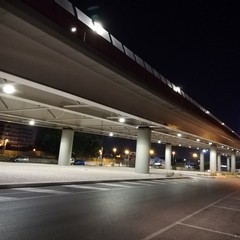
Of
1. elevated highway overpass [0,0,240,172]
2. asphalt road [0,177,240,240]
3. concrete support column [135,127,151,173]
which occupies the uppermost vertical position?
elevated highway overpass [0,0,240,172]

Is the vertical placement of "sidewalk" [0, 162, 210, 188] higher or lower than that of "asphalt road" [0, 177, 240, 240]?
higher

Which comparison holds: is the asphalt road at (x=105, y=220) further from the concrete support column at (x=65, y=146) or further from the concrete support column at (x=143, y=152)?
the concrete support column at (x=65, y=146)

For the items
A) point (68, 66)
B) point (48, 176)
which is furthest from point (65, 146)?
point (68, 66)

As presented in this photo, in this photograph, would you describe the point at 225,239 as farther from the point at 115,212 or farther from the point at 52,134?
the point at 52,134

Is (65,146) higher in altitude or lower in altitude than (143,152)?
higher

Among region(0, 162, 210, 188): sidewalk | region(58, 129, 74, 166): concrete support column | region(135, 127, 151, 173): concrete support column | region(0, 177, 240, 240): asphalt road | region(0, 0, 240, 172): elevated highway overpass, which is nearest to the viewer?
region(0, 177, 240, 240): asphalt road

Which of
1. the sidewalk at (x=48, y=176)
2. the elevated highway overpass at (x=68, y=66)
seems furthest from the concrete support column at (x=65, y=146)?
the elevated highway overpass at (x=68, y=66)

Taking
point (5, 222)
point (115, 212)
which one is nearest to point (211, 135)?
point (115, 212)

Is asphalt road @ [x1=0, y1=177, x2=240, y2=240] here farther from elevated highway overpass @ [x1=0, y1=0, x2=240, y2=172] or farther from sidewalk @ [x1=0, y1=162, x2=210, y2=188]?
elevated highway overpass @ [x1=0, y1=0, x2=240, y2=172]

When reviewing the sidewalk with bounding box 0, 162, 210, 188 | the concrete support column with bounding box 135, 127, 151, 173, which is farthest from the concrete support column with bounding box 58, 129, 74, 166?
the concrete support column with bounding box 135, 127, 151, 173

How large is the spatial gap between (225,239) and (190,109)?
27.7 m

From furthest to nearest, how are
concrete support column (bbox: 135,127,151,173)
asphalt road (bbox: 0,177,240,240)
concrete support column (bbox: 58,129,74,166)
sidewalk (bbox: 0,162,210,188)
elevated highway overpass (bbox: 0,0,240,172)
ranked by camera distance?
concrete support column (bbox: 58,129,74,166) < concrete support column (bbox: 135,127,151,173) < sidewalk (bbox: 0,162,210,188) < elevated highway overpass (bbox: 0,0,240,172) < asphalt road (bbox: 0,177,240,240)

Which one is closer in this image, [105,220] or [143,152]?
[105,220]

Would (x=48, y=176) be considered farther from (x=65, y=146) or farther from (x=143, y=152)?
(x=65, y=146)
